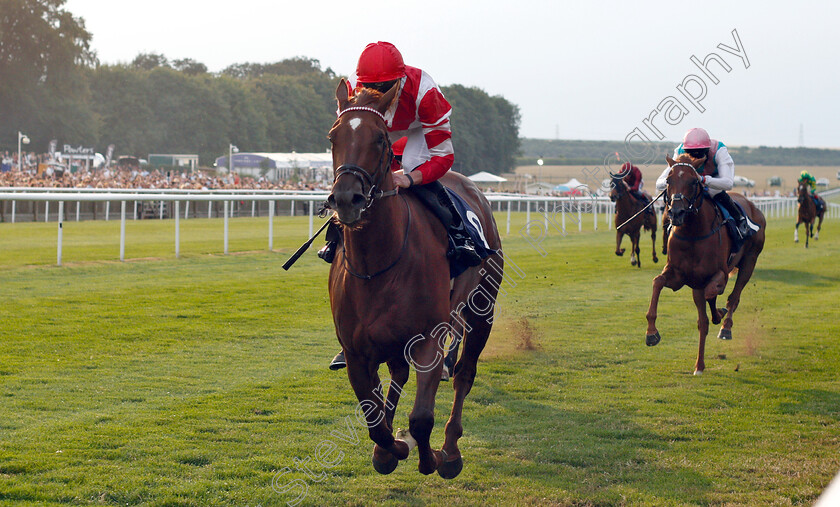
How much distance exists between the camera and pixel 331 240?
365 cm

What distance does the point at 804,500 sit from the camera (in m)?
3.50

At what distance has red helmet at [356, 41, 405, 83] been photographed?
3416mm

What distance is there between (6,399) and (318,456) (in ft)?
6.69

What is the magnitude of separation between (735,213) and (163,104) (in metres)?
59.8

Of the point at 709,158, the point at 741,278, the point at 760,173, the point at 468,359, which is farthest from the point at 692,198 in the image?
the point at 760,173

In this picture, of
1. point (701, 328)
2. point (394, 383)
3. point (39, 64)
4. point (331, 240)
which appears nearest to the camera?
point (331, 240)

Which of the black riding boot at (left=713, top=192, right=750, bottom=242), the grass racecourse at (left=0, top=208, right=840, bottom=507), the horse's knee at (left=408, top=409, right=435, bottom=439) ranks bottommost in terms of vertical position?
the grass racecourse at (left=0, top=208, right=840, bottom=507)

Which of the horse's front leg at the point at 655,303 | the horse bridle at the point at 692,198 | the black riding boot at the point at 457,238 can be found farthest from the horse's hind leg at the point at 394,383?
the horse bridle at the point at 692,198

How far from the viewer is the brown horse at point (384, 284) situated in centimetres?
300

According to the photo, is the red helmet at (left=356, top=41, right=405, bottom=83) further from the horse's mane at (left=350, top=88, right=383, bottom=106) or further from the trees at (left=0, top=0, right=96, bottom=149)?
the trees at (left=0, top=0, right=96, bottom=149)

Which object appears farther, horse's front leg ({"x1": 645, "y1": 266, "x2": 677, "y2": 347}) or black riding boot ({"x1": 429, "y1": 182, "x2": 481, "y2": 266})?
horse's front leg ({"x1": 645, "y1": 266, "x2": 677, "y2": 347})

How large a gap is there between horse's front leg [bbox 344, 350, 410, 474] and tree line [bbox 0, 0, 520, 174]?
116ft

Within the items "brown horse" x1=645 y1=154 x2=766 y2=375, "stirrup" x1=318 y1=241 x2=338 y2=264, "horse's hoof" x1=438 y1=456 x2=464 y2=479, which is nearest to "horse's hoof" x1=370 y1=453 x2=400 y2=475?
"horse's hoof" x1=438 y1=456 x2=464 y2=479

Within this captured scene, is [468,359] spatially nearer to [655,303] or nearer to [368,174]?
[368,174]
